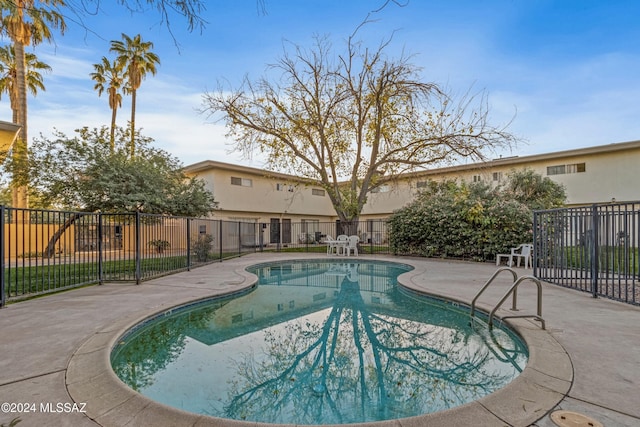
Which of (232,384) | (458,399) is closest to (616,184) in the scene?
(458,399)

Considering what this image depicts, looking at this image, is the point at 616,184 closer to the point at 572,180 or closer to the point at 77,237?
the point at 572,180

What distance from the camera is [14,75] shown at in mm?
18109

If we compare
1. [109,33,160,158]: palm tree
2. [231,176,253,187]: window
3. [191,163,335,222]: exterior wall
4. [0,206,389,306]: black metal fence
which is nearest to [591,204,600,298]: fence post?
[0,206,389,306]: black metal fence

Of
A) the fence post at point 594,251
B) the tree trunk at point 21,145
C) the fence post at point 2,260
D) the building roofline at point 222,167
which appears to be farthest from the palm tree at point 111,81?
the fence post at point 594,251

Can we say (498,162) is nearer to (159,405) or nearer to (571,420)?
(571,420)

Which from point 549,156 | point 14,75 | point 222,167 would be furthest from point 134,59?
point 549,156

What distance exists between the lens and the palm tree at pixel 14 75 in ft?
57.1

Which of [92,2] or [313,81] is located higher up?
[313,81]

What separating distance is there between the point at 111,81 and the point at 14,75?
192 inches

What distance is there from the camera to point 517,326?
13.5ft

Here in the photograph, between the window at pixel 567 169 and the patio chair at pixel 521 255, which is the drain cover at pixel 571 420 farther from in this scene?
the window at pixel 567 169

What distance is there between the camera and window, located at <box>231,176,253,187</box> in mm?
19922

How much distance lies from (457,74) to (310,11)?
1086 centimetres

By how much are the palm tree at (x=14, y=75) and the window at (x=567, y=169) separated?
2942cm
